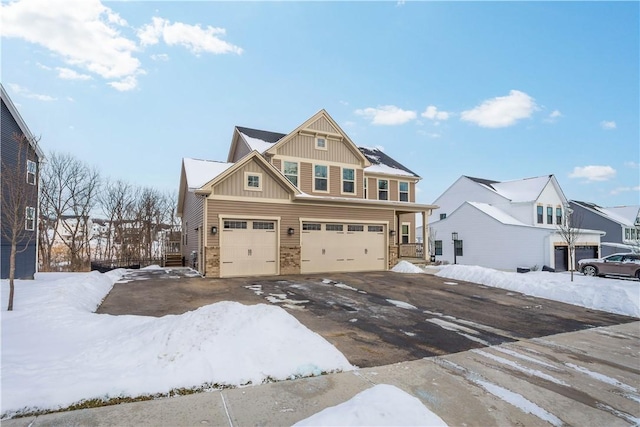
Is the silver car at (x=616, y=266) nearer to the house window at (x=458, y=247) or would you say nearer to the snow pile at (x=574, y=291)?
the snow pile at (x=574, y=291)

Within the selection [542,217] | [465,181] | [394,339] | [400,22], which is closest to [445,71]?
[400,22]

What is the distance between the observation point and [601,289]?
1077 cm

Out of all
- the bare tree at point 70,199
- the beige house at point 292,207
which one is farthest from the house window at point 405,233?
the bare tree at point 70,199

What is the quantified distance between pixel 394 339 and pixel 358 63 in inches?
767

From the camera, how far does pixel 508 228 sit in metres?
25.5

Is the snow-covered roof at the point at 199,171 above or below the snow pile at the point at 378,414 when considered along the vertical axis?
above

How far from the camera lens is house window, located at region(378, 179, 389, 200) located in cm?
2155

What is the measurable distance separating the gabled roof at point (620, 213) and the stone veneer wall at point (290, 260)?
1512 inches

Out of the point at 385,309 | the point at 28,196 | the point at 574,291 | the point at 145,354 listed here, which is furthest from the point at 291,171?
the point at 145,354

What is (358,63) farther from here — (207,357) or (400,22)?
(207,357)

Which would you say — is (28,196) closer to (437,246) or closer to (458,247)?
(458,247)

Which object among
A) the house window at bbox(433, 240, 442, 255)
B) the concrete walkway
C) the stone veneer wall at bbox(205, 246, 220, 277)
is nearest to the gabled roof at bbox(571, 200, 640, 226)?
the house window at bbox(433, 240, 442, 255)

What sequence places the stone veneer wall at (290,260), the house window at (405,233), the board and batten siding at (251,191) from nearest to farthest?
the board and batten siding at (251,191)
the stone veneer wall at (290,260)
the house window at (405,233)

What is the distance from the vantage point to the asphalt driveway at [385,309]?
6.03m
